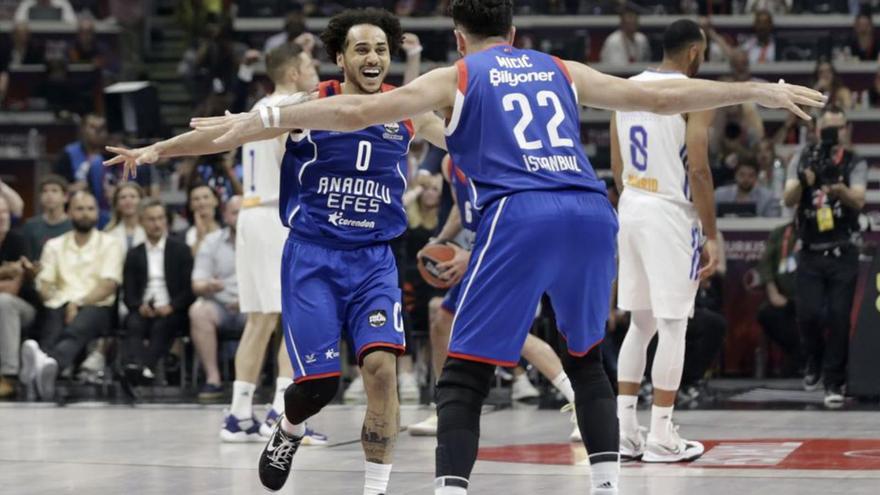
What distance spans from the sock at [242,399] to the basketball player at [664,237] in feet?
7.34

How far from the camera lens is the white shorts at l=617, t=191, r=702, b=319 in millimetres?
7879

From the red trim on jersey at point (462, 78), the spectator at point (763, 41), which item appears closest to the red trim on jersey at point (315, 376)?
the red trim on jersey at point (462, 78)

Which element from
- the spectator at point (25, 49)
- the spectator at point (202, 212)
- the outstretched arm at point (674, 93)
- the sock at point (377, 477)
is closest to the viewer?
the outstretched arm at point (674, 93)

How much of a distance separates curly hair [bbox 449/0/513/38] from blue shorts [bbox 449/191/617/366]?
0.63m

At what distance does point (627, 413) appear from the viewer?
8.00m

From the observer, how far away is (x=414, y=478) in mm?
7516

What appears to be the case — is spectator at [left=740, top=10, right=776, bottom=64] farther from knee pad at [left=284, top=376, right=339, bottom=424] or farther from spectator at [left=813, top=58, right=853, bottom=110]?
knee pad at [left=284, top=376, right=339, bottom=424]

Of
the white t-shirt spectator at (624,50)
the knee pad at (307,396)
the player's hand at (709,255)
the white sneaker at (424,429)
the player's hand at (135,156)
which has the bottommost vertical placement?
the white sneaker at (424,429)

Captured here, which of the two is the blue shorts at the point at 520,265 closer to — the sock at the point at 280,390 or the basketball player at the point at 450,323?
the basketball player at the point at 450,323

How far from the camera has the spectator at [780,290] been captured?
12.4 m

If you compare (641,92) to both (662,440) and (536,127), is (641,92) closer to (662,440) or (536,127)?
(536,127)

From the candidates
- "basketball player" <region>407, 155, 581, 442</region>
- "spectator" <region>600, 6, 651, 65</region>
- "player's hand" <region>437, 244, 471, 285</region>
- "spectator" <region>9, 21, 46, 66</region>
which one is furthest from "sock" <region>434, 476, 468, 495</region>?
"spectator" <region>9, 21, 46, 66</region>

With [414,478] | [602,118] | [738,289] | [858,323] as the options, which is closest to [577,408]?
[414,478]

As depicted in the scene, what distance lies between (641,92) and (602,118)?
481 inches
